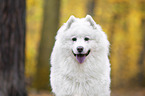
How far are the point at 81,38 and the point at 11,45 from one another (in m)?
3.46

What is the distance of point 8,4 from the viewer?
7.67m

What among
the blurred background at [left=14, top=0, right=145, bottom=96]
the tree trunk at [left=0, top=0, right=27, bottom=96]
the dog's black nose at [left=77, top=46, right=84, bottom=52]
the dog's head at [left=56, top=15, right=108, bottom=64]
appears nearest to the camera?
the dog's black nose at [left=77, top=46, right=84, bottom=52]

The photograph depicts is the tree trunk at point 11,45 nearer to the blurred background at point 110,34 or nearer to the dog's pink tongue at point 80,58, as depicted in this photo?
the dog's pink tongue at point 80,58

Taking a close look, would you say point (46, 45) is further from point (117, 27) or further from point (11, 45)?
point (117, 27)

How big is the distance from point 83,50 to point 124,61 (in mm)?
23667

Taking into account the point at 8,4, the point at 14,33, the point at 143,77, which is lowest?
the point at 143,77

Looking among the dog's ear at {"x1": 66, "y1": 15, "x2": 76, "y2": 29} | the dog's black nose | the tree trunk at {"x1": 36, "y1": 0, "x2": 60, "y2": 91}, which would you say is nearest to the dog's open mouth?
the dog's black nose

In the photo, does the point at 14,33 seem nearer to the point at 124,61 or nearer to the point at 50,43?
the point at 50,43

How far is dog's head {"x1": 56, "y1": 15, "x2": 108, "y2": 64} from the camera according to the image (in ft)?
16.0

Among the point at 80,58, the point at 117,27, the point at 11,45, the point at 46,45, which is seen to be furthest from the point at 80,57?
the point at 117,27

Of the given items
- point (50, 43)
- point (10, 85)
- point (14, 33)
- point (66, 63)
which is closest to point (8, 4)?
point (14, 33)

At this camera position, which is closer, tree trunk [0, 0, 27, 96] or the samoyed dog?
the samoyed dog

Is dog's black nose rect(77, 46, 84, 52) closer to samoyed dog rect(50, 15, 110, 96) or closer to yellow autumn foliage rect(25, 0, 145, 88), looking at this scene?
samoyed dog rect(50, 15, 110, 96)

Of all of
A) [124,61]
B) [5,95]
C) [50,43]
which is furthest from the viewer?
[124,61]
